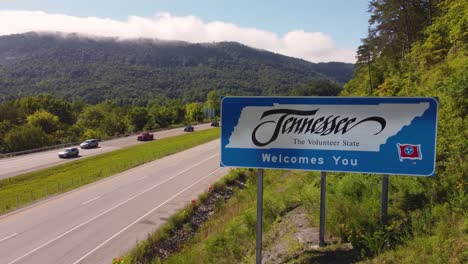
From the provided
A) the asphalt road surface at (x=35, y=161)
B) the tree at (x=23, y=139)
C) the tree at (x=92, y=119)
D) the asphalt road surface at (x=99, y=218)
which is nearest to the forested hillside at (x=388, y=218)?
the asphalt road surface at (x=99, y=218)

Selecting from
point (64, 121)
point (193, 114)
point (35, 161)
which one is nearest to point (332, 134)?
point (35, 161)

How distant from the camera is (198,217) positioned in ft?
63.9

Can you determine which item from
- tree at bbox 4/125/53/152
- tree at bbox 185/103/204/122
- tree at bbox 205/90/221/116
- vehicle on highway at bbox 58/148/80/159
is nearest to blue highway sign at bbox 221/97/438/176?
vehicle on highway at bbox 58/148/80/159

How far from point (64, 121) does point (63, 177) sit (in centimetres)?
7859

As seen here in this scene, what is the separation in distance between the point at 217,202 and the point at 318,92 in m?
129

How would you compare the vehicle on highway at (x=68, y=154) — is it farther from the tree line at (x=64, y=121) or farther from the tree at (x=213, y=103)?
the tree at (x=213, y=103)

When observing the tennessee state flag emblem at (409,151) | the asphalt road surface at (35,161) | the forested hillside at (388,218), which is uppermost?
the tennessee state flag emblem at (409,151)

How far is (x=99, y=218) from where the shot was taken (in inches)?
784

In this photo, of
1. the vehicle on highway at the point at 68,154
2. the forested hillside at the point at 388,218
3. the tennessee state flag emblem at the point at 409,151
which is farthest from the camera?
the vehicle on highway at the point at 68,154

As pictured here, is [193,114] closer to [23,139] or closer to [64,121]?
[64,121]

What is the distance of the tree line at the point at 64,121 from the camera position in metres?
67.6

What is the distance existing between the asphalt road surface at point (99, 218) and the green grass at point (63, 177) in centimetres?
202

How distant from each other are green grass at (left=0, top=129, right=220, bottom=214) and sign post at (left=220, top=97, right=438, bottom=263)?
2189 cm

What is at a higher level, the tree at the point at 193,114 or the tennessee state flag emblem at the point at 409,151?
the tennessee state flag emblem at the point at 409,151
